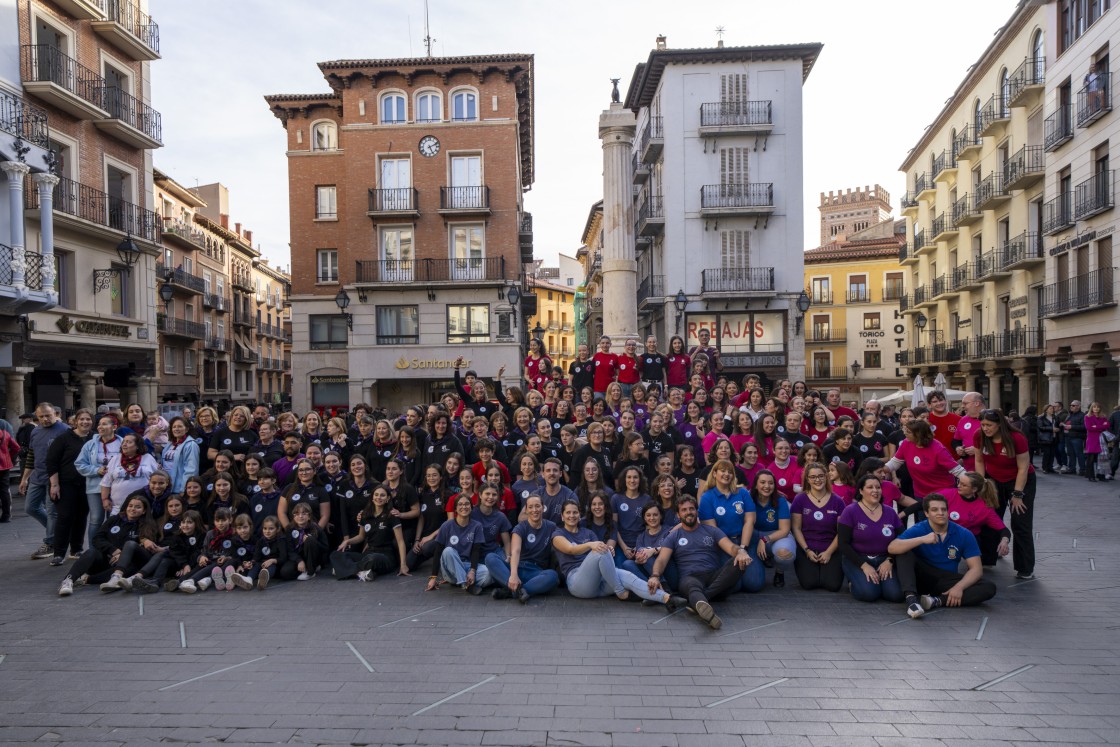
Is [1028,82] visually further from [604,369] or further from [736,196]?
[604,369]

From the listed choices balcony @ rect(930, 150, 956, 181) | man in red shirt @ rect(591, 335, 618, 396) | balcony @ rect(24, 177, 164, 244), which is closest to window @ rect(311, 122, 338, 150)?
balcony @ rect(24, 177, 164, 244)

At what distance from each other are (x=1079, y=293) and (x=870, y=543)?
2350cm

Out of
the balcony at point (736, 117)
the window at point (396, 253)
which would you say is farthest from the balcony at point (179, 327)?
the balcony at point (736, 117)

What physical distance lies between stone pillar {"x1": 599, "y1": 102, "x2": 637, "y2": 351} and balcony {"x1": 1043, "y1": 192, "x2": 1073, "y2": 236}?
622 inches

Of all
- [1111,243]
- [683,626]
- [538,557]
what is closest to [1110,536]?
[683,626]

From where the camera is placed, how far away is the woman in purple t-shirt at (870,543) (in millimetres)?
7637

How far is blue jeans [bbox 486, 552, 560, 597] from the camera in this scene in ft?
26.1

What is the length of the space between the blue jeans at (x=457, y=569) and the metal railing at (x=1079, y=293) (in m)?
24.3

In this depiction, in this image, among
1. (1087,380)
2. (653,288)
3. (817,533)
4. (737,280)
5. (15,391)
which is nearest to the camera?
(817,533)

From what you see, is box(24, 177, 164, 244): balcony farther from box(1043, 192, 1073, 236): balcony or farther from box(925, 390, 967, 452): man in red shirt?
box(1043, 192, 1073, 236): balcony

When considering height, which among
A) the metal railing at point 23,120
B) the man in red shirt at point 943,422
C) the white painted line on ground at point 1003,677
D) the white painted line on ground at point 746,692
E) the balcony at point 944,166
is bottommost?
the white painted line on ground at point 1003,677

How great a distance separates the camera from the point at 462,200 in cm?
3334

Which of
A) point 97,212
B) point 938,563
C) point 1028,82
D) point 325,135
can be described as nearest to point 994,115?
point 1028,82

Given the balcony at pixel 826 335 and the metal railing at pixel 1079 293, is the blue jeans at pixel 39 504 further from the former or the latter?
the balcony at pixel 826 335
